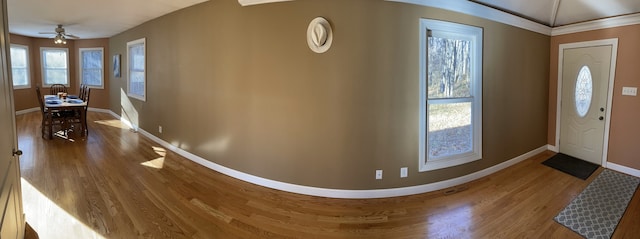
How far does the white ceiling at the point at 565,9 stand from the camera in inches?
133

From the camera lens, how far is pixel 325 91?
9.06ft

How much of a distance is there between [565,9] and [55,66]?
11.4 metres

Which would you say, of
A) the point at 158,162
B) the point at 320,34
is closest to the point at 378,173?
the point at 320,34

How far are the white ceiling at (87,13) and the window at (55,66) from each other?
196 centimetres

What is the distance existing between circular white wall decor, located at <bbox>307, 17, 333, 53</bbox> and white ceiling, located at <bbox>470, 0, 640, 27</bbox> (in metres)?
1.76

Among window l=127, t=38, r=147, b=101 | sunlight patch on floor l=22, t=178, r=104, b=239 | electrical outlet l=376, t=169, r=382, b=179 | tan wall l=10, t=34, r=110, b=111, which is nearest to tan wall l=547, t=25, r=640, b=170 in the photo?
electrical outlet l=376, t=169, r=382, b=179

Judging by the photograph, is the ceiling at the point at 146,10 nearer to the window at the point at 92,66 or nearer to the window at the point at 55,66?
the window at the point at 92,66

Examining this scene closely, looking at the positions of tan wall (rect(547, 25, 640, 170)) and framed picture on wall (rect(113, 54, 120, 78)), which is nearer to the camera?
tan wall (rect(547, 25, 640, 170))

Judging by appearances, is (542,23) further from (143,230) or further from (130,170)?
(130,170)

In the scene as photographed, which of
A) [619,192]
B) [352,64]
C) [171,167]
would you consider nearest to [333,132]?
[352,64]

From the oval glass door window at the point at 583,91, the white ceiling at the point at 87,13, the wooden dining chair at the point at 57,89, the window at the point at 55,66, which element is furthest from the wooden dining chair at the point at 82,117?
the oval glass door window at the point at 583,91

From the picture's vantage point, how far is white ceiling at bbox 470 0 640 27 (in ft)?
11.1

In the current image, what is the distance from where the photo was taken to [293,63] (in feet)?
9.39

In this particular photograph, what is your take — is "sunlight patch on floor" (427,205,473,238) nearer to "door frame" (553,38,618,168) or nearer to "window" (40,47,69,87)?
"door frame" (553,38,618,168)
